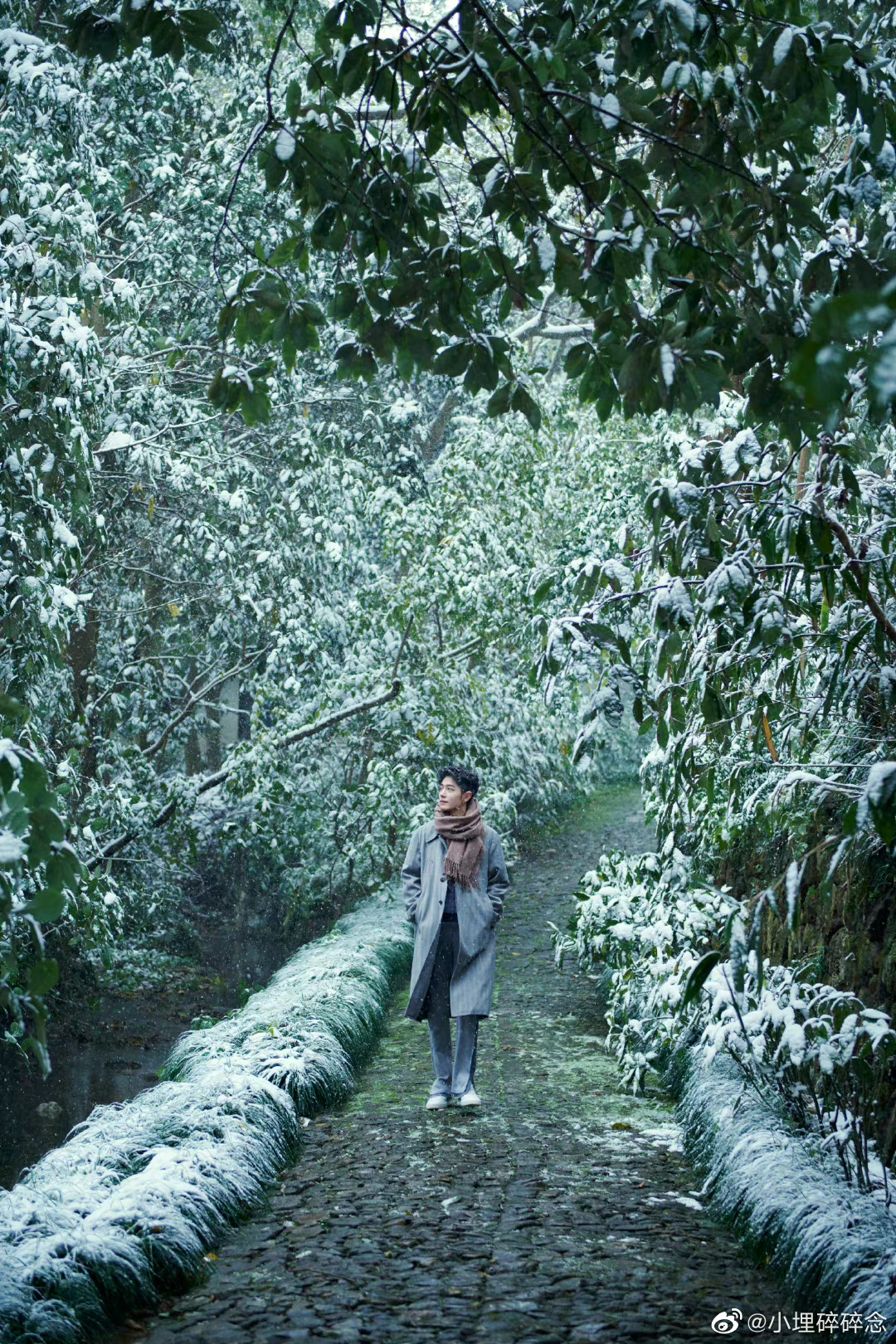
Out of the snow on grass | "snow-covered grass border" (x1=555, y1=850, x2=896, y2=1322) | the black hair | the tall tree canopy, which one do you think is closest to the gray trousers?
the black hair

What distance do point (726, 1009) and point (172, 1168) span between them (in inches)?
85.3

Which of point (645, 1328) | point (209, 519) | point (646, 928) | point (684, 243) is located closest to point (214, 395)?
point (684, 243)

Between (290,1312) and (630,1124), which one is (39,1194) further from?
(630,1124)

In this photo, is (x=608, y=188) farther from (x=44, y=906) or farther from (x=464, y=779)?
(x=44, y=906)

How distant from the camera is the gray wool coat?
615 cm

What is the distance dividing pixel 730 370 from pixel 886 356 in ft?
8.33

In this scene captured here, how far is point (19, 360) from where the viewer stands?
664cm

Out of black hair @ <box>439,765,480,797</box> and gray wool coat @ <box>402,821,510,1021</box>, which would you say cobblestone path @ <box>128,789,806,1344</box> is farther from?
black hair @ <box>439,765,480,797</box>

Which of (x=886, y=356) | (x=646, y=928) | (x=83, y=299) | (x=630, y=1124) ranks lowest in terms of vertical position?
(x=630, y=1124)

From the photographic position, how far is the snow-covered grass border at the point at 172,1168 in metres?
3.44

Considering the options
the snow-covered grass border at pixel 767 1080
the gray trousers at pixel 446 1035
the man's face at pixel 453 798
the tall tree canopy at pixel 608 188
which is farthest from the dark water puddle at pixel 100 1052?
the tall tree canopy at pixel 608 188

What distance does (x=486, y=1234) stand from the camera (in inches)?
172

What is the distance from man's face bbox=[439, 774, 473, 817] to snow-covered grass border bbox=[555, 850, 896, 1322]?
997 millimetres

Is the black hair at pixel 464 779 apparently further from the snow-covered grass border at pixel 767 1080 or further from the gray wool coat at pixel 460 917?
the snow-covered grass border at pixel 767 1080
